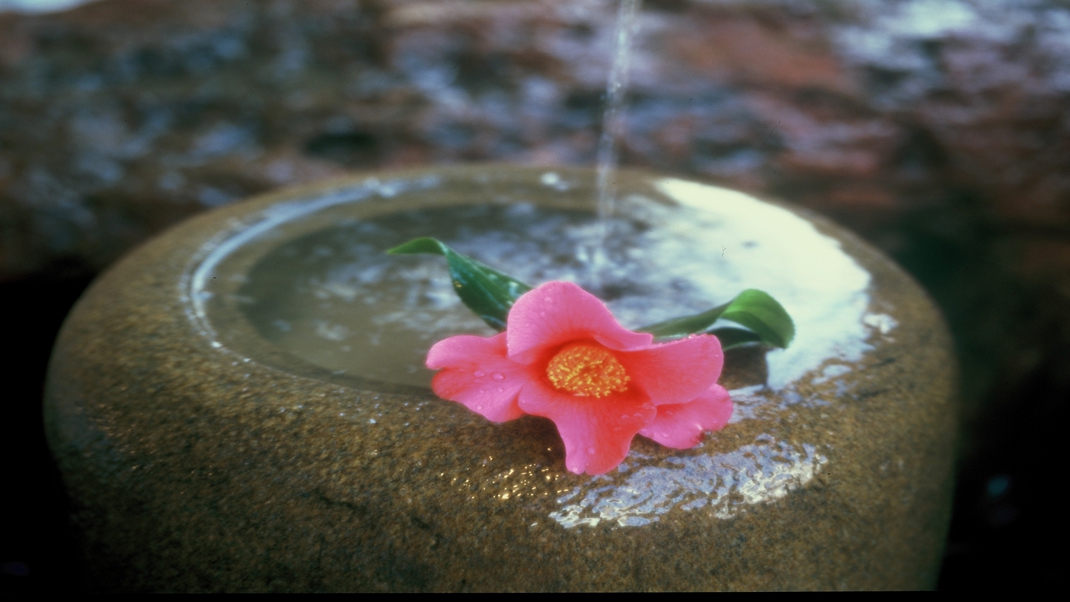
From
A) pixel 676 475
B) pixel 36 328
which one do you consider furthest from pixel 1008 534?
pixel 36 328

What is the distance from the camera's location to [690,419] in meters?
0.95

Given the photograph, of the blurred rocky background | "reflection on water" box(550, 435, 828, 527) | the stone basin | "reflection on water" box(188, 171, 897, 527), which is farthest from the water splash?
"reflection on water" box(550, 435, 828, 527)

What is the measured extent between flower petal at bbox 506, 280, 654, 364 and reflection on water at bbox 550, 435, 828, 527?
0.15 metres

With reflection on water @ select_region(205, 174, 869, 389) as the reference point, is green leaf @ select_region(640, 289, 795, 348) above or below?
above

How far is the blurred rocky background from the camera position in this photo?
279cm

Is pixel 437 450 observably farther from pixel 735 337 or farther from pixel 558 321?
pixel 735 337

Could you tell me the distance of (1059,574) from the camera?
2393 millimetres

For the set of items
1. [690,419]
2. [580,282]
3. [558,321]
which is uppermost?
[558,321]

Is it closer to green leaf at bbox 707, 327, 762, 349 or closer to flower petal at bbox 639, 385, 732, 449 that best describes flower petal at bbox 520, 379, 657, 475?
flower petal at bbox 639, 385, 732, 449

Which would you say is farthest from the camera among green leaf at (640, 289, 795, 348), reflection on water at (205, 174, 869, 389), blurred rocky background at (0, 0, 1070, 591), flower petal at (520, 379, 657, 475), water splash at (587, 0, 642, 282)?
water splash at (587, 0, 642, 282)

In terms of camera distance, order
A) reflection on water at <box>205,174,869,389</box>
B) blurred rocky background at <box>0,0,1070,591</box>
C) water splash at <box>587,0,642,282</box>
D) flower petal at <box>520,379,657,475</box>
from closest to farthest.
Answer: flower petal at <box>520,379,657,475</box> → reflection on water at <box>205,174,869,389</box> → blurred rocky background at <box>0,0,1070,591</box> → water splash at <box>587,0,642,282</box>

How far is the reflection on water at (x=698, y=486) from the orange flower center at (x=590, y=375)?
0.30 ft

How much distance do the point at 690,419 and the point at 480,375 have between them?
0.25 meters

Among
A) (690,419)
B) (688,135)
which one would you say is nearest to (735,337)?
(690,419)
